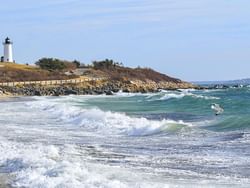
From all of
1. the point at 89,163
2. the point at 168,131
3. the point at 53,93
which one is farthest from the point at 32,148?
the point at 53,93

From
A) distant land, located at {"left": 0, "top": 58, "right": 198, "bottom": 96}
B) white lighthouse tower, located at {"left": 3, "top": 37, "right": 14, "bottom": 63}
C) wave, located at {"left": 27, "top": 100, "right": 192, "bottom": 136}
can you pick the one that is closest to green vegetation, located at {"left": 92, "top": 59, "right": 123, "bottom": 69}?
distant land, located at {"left": 0, "top": 58, "right": 198, "bottom": 96}

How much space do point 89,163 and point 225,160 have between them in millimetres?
3287

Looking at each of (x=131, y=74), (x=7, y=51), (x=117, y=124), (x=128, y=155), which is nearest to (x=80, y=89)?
(x=7, y=51)

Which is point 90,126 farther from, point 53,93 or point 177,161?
point 53,93

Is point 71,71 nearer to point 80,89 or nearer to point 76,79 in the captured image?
point 76,79

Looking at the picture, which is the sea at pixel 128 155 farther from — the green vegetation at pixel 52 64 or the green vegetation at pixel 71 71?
the green vegetation at pixel 52 64

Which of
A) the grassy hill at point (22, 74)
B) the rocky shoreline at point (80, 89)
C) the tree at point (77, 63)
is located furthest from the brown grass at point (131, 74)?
the grassy hill at point (22, 74)

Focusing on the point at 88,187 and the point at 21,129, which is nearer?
the point at 88,187

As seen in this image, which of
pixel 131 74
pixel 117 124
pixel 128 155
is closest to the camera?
pixel 128 155

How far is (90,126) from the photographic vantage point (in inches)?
1019

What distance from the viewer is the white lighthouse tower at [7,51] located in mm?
92062

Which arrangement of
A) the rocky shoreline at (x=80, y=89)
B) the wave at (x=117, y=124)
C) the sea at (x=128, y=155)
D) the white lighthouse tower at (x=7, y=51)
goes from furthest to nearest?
1. the white lighthouse tower at (x=7, y=51)
2. the rocky shoreline at (x=80, y=89)
3. the wave at (x=117, y=124)
4. the sea at (x=128, y=155)

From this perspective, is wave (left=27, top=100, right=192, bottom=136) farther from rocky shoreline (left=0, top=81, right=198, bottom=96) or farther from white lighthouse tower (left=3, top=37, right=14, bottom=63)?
white lighthouse tower (left=3, top=37, right=14, bottom=63)

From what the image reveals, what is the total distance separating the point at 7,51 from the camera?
96000 mm
